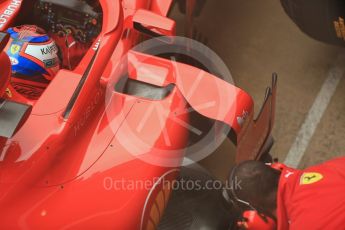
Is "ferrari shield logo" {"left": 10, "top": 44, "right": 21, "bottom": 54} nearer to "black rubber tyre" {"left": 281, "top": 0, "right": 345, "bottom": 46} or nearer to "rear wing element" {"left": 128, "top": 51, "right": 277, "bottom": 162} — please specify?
"rear wing element" {"left": 128, "top": 51, "right": 277, "bottom": 162}

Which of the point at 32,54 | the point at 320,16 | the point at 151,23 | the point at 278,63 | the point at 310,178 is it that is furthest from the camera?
the point at 278,63

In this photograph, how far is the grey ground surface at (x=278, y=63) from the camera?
271 centimetres

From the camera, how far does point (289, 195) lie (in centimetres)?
167

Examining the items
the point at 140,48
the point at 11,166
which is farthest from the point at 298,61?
the point at 11,166

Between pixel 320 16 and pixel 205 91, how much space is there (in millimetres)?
917

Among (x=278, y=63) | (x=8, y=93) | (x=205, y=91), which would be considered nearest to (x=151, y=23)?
(x=205, y=91)

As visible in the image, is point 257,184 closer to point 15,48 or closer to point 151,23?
point 151,23

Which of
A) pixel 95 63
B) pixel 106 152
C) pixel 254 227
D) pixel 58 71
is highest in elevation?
pixel 95 63

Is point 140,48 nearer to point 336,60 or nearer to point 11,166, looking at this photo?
point 11,166

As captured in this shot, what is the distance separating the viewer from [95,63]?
1807 mm

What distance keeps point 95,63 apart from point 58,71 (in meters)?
0.24

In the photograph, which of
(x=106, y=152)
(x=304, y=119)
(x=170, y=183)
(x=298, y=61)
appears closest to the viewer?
(x=106, y=152)

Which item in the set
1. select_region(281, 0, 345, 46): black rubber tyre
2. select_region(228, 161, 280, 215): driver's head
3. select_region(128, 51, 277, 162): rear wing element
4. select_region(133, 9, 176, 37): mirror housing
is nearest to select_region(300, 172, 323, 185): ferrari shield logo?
select_region(228, 161, 280, 215): driver's head

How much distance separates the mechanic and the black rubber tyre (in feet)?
3.11
